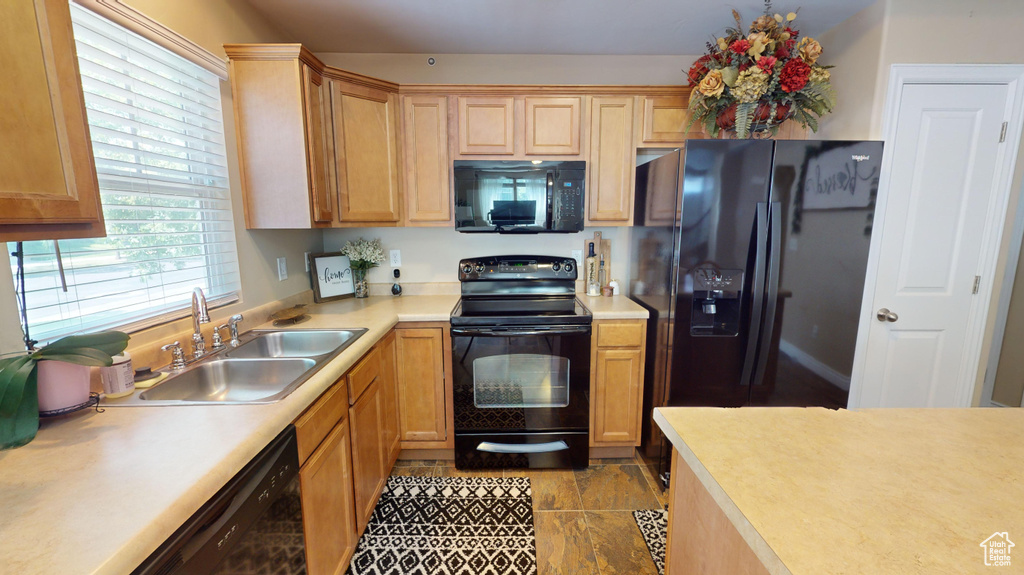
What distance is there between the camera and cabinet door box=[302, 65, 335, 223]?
187 cm

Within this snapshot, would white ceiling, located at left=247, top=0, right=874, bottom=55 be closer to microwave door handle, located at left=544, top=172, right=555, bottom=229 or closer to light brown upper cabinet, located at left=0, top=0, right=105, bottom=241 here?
microwave door handle, located at left=544, top=172, right=555, bottom=229

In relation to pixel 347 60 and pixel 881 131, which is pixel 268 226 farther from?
pixel 881 131

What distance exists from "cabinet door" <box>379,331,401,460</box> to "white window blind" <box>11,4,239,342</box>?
2.54 ft

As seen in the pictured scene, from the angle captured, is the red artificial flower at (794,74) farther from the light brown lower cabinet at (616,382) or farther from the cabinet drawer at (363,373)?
the cabinet drawer at (363,373)

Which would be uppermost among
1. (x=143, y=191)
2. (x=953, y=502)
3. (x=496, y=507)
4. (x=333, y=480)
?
(x=143, y=191)

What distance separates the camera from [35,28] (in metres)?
0.70

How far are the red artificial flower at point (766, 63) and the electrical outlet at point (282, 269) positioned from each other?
2707mm

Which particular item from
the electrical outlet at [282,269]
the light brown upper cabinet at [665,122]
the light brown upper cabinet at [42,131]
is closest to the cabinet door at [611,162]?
the light brown upper cabinet at [665,122]

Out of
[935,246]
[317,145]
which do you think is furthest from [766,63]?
[317,145]

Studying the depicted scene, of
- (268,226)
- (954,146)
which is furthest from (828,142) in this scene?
(268,226)

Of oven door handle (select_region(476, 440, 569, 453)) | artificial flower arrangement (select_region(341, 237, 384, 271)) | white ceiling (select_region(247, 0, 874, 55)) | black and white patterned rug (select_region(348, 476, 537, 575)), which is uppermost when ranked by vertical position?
white ceiling (select_region(247, 0, 874, 55))

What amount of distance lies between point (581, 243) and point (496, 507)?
173 centimetres

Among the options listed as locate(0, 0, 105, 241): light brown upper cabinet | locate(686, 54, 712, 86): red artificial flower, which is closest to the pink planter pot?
locate(0, 0, 105, 241): light brown upper cabinet

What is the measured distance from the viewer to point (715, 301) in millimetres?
1943
